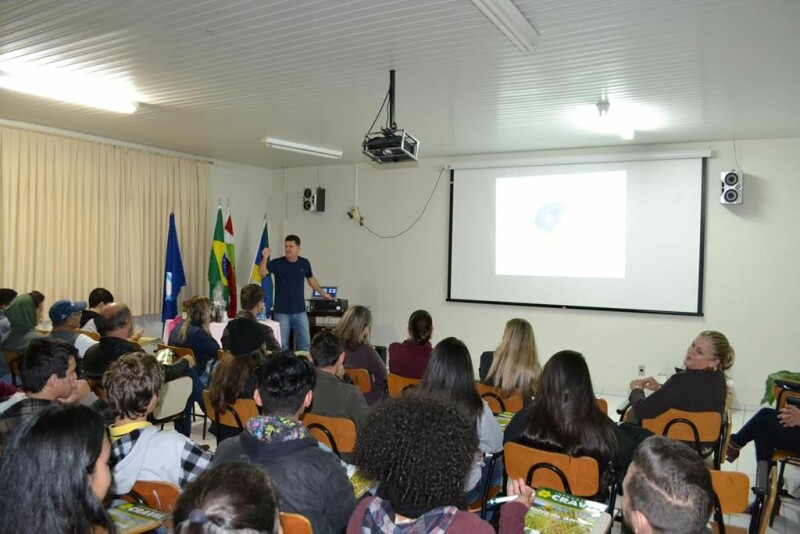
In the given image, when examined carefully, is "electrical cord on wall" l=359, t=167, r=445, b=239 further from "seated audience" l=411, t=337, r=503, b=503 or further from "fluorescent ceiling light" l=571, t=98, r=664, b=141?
"seated audience" l=411, t=337, r=503, b=503

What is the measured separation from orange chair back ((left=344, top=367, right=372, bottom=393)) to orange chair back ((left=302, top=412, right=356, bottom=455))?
4.14 ft

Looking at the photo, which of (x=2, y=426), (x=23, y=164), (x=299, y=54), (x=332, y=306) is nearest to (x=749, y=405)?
(x=332, y=306)

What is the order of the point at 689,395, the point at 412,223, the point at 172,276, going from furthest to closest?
the point at 412,223 → the point at 172,276 → the point at 689,395

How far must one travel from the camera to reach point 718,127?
18.8ft

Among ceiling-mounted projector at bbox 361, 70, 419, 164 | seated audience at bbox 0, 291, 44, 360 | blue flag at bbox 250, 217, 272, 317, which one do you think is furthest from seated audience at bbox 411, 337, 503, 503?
blue flag at bbox 250, 217, 272, 317

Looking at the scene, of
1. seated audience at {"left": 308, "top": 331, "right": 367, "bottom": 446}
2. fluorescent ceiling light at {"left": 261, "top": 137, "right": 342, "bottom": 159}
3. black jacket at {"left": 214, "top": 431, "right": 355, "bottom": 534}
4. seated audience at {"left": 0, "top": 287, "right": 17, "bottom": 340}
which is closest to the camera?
black jacket at {"left": 214, "top": 431, "right": 355, "bottom": 534}

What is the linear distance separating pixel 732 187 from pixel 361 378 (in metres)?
4.71

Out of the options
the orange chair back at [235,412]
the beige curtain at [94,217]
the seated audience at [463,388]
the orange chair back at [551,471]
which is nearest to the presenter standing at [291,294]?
the beige curtain at [94,217]

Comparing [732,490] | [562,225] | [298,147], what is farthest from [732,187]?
[732,490]

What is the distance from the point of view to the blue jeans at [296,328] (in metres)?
6.87

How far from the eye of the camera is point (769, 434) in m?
3.55

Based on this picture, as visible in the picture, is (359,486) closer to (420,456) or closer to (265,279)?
(420,456)

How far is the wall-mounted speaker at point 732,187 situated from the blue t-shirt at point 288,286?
490 centimetres

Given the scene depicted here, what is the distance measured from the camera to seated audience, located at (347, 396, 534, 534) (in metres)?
1.32
